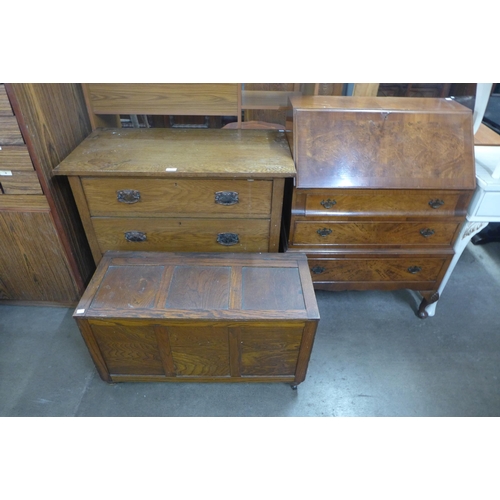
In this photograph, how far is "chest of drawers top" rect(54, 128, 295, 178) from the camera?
4.46 feet

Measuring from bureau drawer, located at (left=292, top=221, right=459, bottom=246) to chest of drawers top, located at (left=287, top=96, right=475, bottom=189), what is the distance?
208mm

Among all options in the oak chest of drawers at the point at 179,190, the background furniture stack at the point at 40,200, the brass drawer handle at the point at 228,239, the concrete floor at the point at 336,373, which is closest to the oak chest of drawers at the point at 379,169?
the oak chest of drawers at the point at 179,190

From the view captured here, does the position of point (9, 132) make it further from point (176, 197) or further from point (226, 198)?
point (226, 198)

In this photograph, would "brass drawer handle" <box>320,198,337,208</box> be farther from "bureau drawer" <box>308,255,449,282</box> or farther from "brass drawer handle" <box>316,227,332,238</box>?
"bureau drawer" <box>308,255,449,282</box>

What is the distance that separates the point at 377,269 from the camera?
5.54 feet

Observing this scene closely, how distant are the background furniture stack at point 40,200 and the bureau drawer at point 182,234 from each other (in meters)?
0.19

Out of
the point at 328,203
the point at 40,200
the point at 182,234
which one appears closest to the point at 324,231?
the point at 328,203

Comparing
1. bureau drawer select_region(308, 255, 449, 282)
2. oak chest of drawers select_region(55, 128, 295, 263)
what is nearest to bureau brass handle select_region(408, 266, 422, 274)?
bureau drawer select_region(308, 255, 449, 282)

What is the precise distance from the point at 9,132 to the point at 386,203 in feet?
5.01

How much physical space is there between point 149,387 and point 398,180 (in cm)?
141

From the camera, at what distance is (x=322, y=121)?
4.71ft

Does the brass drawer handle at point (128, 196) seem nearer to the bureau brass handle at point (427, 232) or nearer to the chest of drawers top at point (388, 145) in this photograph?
the chest of drawers top at point (388, 145)

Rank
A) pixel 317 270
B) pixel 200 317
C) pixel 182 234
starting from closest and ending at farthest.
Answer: pixel 200 317, pixel 182 234, pixel 317 270

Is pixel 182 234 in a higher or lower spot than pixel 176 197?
lower
